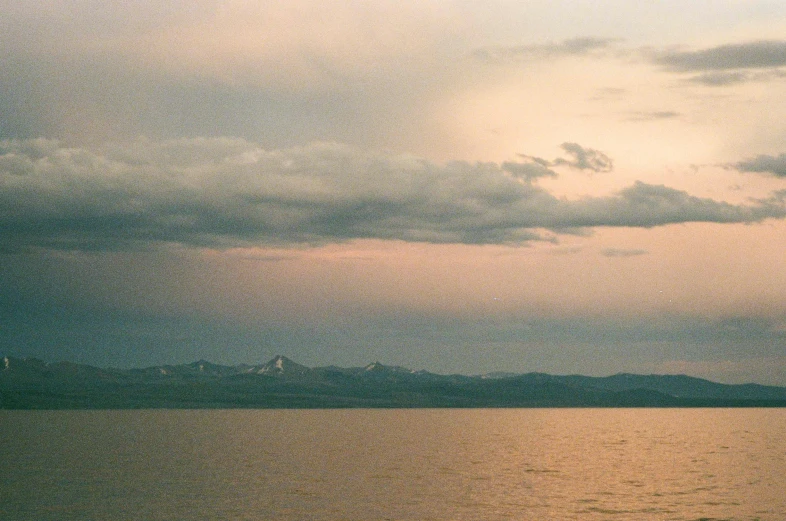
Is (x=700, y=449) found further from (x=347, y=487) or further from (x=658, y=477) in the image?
(x=347, y=487)

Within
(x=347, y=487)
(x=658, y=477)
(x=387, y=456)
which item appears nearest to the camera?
(x=347, y=487)

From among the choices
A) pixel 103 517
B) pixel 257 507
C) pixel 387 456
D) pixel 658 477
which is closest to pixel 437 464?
pixel 387 456

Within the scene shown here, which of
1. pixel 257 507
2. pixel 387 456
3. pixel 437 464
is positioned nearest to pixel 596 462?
pixel 437 464

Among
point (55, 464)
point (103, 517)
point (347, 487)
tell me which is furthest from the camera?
point (55, 464)

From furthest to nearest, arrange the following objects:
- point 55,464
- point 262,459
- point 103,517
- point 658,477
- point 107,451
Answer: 1. point 107,451
2. point 262,459
3. point 55,464
4. point 658,477
5. point 103,517

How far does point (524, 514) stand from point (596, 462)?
6942 centimetres

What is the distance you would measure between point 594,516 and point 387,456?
84604mm

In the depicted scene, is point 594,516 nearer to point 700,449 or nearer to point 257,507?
point 257,507

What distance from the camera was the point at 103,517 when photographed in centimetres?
8188

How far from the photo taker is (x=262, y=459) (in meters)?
153

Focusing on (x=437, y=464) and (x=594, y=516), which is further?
(x=437, y=464)

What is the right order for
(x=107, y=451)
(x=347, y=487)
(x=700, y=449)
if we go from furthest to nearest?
(x=700, y=449) < (x=107, y=451) < (x=347, y=487)

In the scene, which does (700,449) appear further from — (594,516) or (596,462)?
(594,516)

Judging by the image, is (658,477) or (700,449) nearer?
(658,477)
